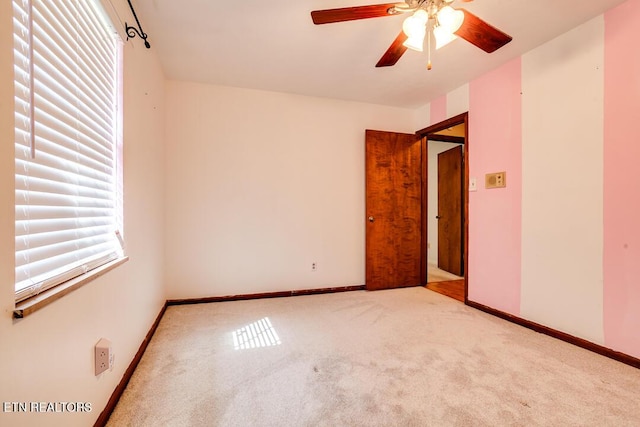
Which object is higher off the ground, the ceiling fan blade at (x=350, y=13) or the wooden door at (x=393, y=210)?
the ceiling fan blade at (x=350, y=13)

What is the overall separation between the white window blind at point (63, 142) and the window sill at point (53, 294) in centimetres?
2

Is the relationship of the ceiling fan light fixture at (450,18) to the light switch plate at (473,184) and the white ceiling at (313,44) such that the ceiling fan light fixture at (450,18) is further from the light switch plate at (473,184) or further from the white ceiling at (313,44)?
the light switch plate at (473,184)

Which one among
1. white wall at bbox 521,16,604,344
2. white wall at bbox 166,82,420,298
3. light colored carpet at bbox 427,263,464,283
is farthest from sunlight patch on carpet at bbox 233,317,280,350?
light colored carpet at bbox 427,263,464,283

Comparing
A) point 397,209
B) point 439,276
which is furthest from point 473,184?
point 439,276

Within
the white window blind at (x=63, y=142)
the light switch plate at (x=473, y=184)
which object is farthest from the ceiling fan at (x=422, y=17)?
the light switch plate at (x=473, y=184)

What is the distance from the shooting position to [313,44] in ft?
7.50

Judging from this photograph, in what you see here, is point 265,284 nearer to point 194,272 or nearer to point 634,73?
point 194,272

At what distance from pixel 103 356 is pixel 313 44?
8.29ft

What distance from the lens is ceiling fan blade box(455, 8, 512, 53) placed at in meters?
1.49

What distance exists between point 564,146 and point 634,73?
56cm

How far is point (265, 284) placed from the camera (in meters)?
3.25

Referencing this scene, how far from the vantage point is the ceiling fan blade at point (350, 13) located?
143 cm

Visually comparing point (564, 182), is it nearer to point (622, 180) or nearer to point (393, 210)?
point (622, 180)

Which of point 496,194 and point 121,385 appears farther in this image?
point 496,194
